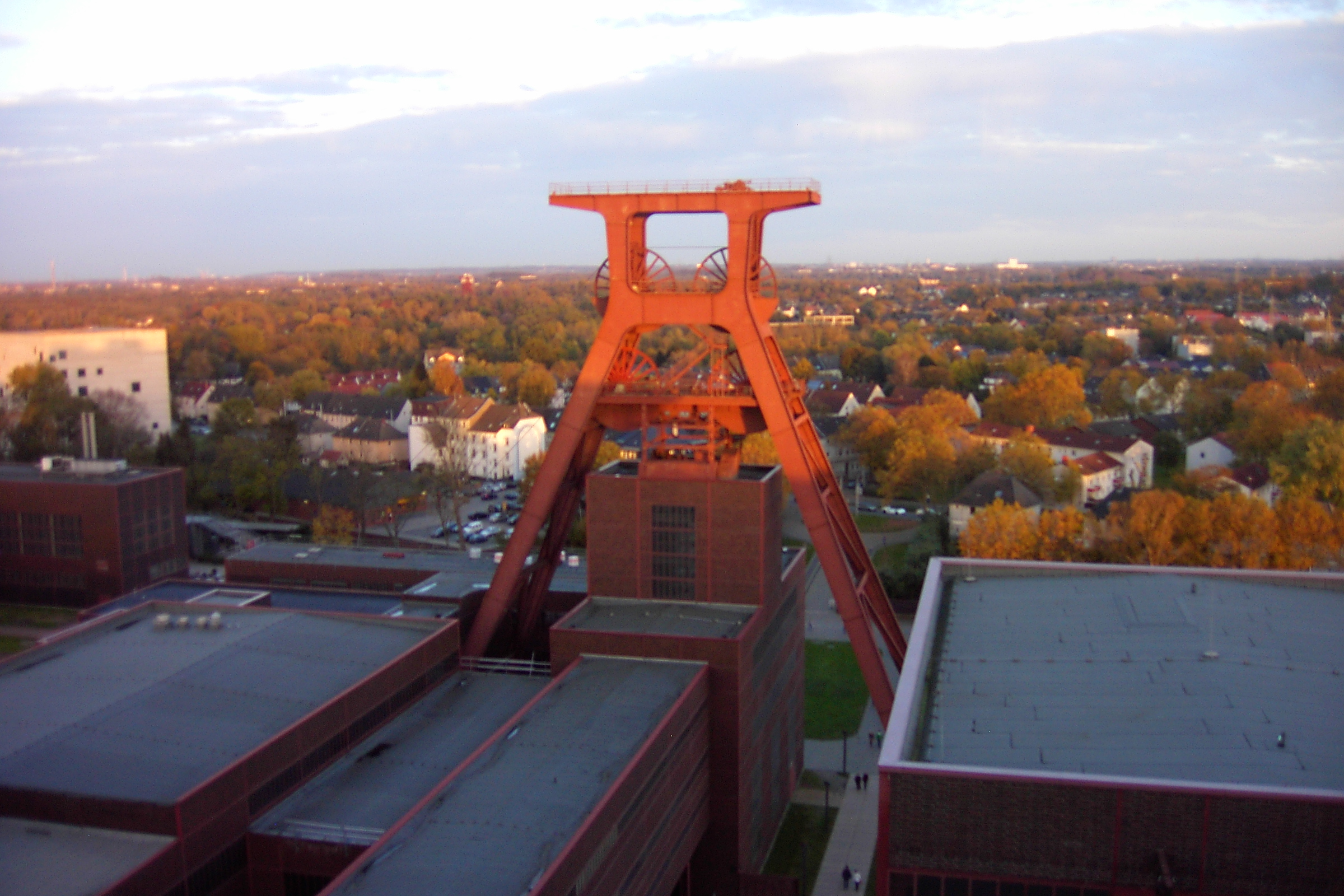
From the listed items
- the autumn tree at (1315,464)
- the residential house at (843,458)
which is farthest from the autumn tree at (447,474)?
the autumn tree at (1315,464)

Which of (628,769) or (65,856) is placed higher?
(628,769)

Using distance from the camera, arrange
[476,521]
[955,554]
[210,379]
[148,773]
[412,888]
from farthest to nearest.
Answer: [210,379] → [476,521] → [955,554] → [148,773] → [412,888]

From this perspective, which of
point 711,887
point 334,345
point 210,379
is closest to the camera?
point 711,887

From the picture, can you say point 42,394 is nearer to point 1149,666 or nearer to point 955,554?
point 955,554

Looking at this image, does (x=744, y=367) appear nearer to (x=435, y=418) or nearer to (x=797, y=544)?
(x=797, y=544)

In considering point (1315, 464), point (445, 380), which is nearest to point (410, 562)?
point (1315, 464)

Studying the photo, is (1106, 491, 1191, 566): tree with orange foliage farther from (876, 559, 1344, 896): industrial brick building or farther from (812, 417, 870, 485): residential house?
(812, 417, 870, 485): residential house

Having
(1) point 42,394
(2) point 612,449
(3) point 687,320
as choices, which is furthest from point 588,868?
(1) point 42,394
